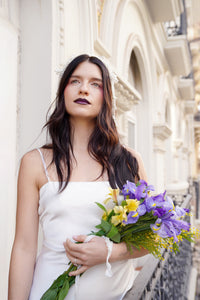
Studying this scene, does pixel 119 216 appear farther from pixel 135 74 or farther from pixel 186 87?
pixel 186 87

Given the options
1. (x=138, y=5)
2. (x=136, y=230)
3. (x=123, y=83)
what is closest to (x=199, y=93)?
(x=138, y=5)

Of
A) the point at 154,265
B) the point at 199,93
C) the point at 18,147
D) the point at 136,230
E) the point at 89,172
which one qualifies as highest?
the point at 199,93

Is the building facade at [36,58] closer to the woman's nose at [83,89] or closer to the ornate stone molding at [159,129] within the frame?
the woman's nose at [83,89]

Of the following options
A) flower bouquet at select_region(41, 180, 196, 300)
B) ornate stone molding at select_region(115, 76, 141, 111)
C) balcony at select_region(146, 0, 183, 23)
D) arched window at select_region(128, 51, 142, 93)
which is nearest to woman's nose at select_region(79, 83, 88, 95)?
flower bouquet at select_region(41, 180, 196, 300)

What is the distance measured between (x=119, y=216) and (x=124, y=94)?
1.95 metres

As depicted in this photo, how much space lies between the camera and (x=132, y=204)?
1.12m

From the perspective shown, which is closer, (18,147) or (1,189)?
(1,189)

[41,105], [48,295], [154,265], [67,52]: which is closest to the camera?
[48,295]

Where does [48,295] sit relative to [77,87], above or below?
below

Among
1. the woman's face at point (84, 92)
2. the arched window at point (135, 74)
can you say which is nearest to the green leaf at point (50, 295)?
the woman's face at point (84, 92)

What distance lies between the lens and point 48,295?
117 centimetres

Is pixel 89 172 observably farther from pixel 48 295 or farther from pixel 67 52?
pixel 67 52

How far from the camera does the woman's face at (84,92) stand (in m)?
1.39

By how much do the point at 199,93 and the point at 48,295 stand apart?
25.8 meters
